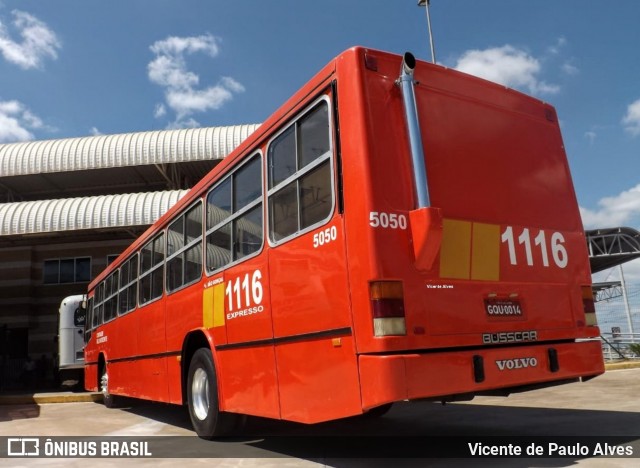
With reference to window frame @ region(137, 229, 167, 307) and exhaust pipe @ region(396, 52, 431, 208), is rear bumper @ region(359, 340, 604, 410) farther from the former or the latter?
window frame @ region(137, 229, 167, 307)

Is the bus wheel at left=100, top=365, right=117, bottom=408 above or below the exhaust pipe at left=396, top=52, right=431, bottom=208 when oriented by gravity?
below

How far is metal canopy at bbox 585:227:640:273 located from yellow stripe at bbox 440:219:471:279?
20.4 m

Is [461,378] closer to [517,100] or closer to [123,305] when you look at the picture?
[517,100]

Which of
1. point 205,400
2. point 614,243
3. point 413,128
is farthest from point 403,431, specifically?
point 614,243

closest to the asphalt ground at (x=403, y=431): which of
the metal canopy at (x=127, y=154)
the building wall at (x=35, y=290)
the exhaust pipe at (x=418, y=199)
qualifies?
the exhaust pipe at (x=418, y=199)

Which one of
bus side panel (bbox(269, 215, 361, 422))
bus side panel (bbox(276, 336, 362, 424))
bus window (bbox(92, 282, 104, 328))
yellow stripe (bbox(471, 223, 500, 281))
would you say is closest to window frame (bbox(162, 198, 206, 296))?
bus side panel (bbox(269, 215, 361, 422))

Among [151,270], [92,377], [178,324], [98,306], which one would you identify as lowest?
[92,377]

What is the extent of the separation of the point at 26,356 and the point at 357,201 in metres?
28.1

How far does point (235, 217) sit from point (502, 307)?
285 cm

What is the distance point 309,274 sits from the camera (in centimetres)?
445

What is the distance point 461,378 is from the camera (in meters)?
4.04

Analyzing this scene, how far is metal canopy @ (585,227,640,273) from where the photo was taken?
74.3 ft

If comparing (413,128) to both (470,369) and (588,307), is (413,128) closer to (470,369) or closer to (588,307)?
(470,369)

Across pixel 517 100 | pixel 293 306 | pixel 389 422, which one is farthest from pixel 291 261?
→ pixel 389 422
